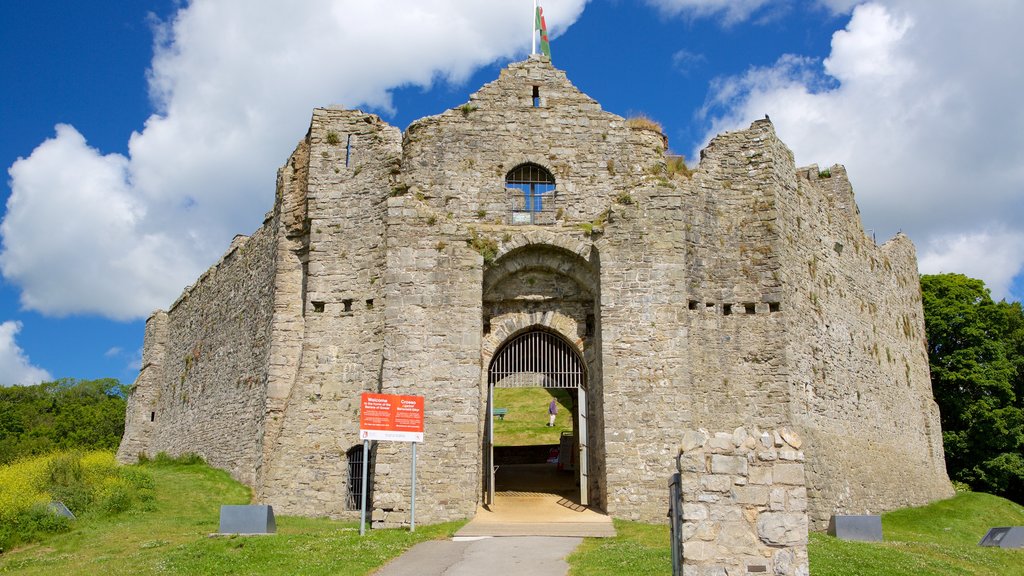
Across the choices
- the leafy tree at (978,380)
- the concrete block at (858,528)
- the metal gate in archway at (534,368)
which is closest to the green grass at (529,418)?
the leafy tree at (978,380)

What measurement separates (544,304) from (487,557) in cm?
767

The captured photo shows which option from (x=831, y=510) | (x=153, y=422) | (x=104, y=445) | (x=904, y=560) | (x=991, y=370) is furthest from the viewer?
(x=104, y=445)

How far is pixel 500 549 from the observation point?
13.2m

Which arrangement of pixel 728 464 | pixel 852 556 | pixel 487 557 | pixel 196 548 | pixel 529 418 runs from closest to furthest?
pixel 728 464
pixel 852 556
pixel 487 557
pixel 196 548
pixel 529 418

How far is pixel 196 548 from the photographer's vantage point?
42.7 feet

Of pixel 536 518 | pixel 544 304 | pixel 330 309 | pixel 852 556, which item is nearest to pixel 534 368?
pixel 544 304

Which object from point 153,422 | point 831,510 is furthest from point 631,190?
point 153,422

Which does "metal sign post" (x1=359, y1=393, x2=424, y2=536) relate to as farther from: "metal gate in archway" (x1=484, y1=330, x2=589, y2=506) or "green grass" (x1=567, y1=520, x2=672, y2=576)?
"green grass" (x1=567, y1=520, x2=672, y2=576)

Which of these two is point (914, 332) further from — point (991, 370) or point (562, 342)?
point (562, 342)

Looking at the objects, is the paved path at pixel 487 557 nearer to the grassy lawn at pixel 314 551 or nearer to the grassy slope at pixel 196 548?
the grassy lawn at pixel 314 551

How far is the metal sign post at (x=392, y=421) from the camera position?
15.4 metres

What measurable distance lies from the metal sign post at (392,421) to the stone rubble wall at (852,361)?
28.8 feet

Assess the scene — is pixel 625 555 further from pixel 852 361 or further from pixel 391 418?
pixel 852 361

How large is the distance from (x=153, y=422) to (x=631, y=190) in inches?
920
